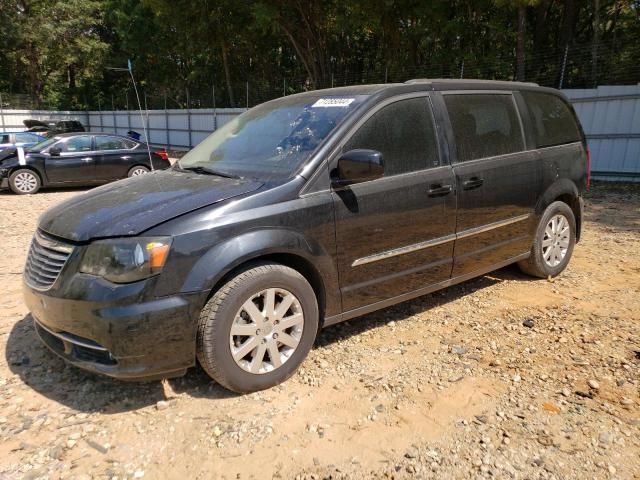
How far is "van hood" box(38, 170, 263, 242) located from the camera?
9.05ft

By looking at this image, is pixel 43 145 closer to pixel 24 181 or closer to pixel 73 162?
pixel 73 162

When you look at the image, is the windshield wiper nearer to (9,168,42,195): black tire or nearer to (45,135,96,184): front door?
(45,135,96,184): front door

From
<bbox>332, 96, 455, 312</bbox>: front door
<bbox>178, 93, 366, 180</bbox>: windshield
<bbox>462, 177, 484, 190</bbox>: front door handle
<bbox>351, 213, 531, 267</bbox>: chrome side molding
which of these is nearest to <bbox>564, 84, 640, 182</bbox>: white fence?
<bbox>351, 213, 531, 267</bbox>: chrome side molding

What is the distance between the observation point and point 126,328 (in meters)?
2.59

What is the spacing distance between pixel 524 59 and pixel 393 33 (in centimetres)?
566

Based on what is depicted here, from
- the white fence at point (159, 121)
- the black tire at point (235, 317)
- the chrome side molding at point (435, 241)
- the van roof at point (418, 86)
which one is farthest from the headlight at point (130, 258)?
the white fence at point (159, 121)

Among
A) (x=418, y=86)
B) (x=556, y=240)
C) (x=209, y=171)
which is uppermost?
(x=418, y=86)

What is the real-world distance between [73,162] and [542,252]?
10226 mm

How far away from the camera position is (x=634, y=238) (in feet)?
20.7

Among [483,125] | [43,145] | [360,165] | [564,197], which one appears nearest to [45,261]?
[360,165]

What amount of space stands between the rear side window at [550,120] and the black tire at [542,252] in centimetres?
62

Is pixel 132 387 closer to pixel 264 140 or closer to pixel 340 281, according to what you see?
pixel 340 281

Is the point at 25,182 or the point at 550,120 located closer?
the point at 550,120

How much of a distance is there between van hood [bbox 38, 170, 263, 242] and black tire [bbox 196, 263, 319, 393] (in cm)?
50
